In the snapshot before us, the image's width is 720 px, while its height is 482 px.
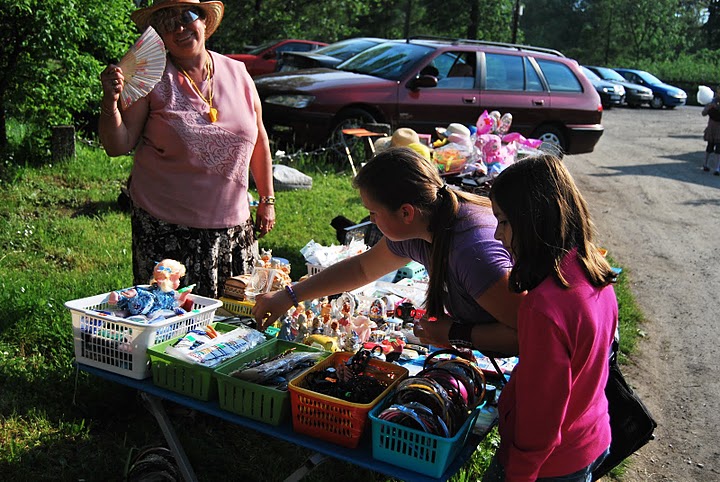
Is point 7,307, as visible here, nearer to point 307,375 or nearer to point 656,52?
point 307,375

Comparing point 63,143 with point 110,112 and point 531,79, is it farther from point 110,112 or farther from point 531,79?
point 531,79

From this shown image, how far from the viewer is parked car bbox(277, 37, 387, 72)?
1098cm

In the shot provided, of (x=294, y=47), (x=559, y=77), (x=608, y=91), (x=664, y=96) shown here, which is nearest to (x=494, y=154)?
(x=559, y=77)

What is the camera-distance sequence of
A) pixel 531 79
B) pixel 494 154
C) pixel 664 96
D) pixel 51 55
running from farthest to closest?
pixel 664 96 < pixel 531 79 < pixel 51 55 < pixel 494 154

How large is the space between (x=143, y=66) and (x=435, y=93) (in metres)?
6.69

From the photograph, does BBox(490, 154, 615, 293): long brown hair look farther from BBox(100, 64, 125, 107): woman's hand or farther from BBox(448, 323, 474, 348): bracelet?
BBox(100, 64, 125, 107): woman's hand

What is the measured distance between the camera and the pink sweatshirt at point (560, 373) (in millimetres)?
1846

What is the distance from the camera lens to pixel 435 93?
9281mm

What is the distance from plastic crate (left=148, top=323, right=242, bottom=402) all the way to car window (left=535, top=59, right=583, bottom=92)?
28.8 ft

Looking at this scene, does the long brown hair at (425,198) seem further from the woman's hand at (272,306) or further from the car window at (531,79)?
the car window at (531,79)

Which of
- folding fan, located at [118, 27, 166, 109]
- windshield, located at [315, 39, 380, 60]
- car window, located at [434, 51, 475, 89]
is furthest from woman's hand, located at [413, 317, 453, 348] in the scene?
windshield, located at [315, 39, 380, 60]

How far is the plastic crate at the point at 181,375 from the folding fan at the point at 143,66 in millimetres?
1127

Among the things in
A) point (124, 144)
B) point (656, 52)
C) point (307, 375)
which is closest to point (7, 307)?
point (124, 144)

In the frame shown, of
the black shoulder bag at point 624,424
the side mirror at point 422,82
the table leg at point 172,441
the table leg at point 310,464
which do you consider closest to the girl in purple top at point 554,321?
the black shoulder bag at point 624,424
